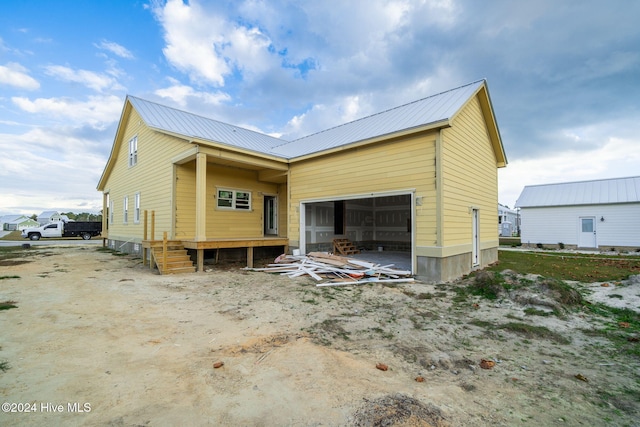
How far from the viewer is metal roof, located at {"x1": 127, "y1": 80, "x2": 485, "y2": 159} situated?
967cm

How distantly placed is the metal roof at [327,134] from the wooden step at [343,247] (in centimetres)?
468

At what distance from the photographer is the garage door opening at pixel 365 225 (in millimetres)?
13414

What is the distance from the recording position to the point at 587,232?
20516 mm

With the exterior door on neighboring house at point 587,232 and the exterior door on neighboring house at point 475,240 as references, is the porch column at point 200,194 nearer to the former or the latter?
the exterior door on neighboring house at point 475,240

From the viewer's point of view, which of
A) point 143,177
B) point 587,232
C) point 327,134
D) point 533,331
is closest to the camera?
point 533,331

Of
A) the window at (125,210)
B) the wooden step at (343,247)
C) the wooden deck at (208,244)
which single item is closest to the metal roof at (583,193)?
the wooden step at (343,247)

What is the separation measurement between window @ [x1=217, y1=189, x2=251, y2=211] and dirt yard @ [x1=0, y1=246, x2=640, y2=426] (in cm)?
713

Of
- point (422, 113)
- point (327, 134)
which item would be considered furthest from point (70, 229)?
point (422, 113)

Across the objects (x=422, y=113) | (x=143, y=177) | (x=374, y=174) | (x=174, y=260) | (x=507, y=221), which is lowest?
(x=174, y=260)

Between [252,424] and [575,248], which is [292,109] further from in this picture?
[575,248]

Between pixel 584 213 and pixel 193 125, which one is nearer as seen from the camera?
pixel 193 125

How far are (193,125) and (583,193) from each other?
27.5 meters

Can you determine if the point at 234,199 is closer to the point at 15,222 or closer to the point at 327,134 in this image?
the point at 327,134

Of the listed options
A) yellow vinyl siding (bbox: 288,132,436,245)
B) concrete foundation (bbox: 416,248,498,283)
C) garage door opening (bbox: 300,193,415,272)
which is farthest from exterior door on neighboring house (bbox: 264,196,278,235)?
concrete foundation (bbox: 416,248,498,283)
